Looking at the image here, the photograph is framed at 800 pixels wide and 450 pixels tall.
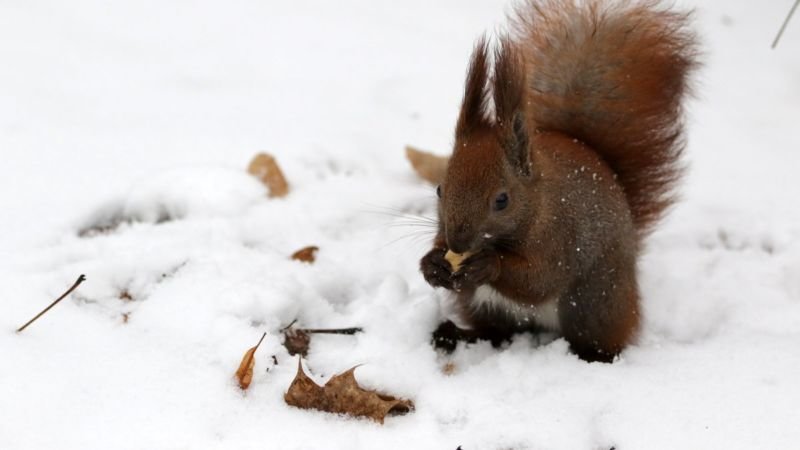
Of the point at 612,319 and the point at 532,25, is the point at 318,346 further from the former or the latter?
the point at 532,25

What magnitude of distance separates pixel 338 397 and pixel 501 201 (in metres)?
0.60

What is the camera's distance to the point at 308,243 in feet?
8.43

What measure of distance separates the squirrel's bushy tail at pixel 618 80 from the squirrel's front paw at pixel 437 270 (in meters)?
0.50

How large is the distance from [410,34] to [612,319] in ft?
7.50

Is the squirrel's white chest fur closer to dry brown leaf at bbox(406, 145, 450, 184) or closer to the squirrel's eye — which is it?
the squirrel's eye

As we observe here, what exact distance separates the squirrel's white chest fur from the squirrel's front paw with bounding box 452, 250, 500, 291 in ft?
0.42

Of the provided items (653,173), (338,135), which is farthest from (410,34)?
(653,173)

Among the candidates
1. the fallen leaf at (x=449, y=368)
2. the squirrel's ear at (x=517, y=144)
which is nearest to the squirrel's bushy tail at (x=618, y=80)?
the squirrel's ear at (x=517, y=144)

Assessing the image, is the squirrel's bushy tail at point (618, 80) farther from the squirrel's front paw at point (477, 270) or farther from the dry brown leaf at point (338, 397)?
the dry brown leaf at point (338, 397)

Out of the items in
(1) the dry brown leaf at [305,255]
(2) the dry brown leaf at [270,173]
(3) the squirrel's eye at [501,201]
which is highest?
(3) the squirrel's eye at [501,201]

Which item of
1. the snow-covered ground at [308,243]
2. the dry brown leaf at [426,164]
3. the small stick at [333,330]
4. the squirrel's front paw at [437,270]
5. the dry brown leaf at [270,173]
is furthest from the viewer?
the dry brown leaf at [426,164]

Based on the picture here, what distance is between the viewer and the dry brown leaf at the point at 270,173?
2791 mm

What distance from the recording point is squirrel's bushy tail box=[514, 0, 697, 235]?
2254 millimetres

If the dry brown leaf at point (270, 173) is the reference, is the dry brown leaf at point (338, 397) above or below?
below
